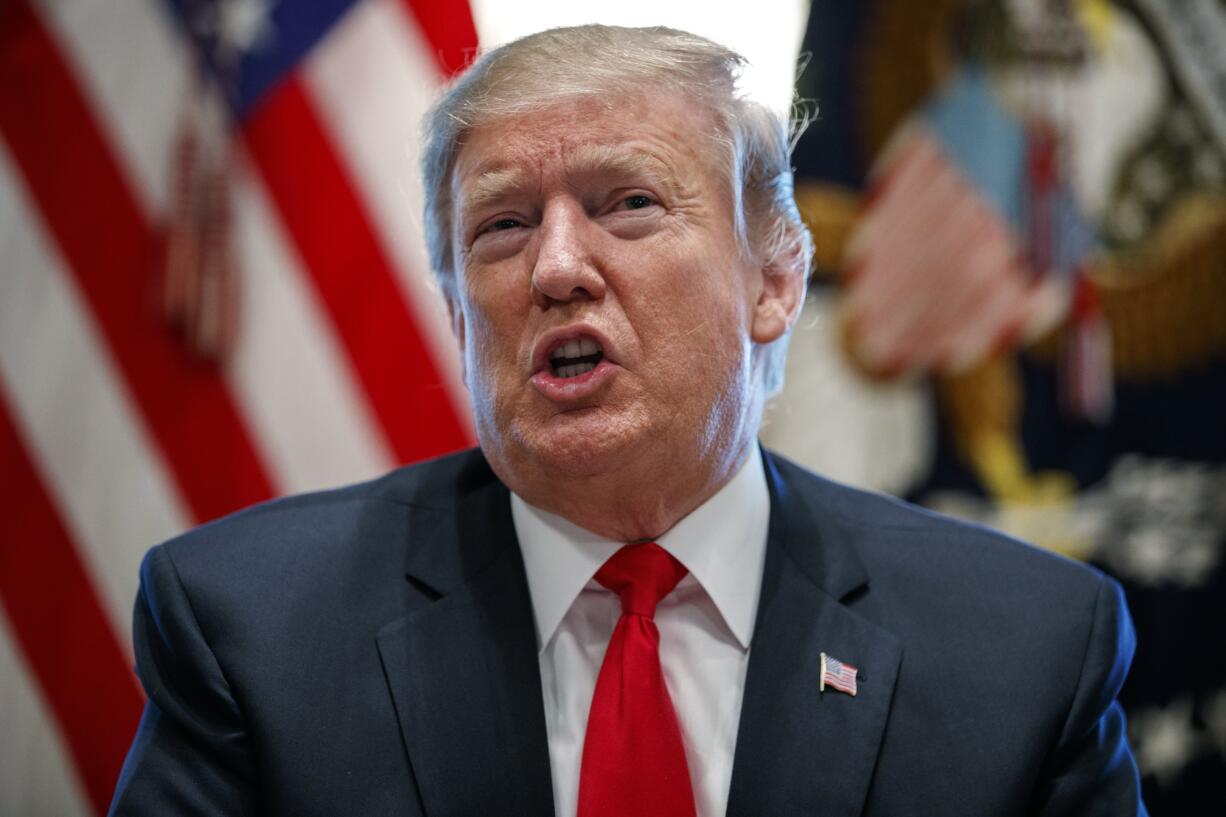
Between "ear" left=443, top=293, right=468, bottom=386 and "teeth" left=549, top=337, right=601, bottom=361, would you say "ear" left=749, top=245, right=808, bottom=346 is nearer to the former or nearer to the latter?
"teeth" left=549, top=337, right=601, bottom=361

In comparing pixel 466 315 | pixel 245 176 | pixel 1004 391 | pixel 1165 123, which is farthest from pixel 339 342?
pixel 1165 123

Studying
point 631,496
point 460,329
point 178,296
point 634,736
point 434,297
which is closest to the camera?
point 634,736

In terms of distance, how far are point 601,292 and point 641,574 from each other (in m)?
0.42

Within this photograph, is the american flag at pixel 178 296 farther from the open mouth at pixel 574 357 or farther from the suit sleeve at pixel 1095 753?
the suit sleeve at pixel 1095 753

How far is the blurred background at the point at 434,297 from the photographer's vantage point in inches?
116

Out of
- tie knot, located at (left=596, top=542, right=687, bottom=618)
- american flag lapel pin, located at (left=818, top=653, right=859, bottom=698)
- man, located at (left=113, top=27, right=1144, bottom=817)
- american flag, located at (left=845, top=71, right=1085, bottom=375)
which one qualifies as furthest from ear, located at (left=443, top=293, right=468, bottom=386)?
american flag, located at (left=845, top=71, right=1085, bottom=375)

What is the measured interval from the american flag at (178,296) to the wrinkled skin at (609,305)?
133cm

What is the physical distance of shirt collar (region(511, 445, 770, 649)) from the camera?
1708 millimetres

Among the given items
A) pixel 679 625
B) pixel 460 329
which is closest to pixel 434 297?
pixel 460 329

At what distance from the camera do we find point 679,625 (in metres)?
1.72

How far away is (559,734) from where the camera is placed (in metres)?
1.64

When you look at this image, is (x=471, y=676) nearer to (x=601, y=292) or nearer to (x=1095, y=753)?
(x=601, y=292)

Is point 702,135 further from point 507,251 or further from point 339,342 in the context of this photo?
point 339,342

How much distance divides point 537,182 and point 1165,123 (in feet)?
7.34
